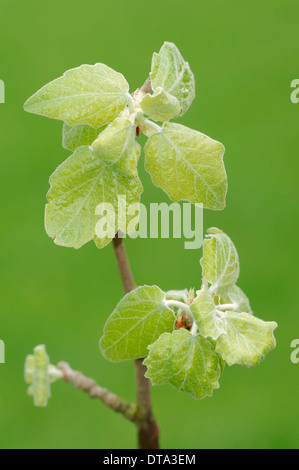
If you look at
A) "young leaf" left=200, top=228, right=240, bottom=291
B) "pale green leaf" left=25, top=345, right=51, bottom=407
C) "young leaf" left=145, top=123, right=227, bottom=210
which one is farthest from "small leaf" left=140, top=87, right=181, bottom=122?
"pale green leaf" left=25, top=345, right=51, bottom=407

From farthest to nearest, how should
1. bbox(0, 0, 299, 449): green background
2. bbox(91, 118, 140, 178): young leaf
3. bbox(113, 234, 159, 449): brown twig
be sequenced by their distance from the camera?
bbox(0, 0, 299, 449): green background, bbox(113, 234, 159, 449): brown twig, bbox(91, 118, 140, 178): young leaf

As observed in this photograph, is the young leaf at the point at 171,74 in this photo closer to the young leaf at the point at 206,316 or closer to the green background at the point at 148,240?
the young leaf at the point at 206,316

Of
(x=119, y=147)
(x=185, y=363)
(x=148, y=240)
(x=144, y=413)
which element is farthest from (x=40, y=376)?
(x=148, y=240)

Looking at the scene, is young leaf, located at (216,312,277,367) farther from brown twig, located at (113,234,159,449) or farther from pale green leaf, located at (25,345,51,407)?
pale green leaf, located at (25,345,51,407)
